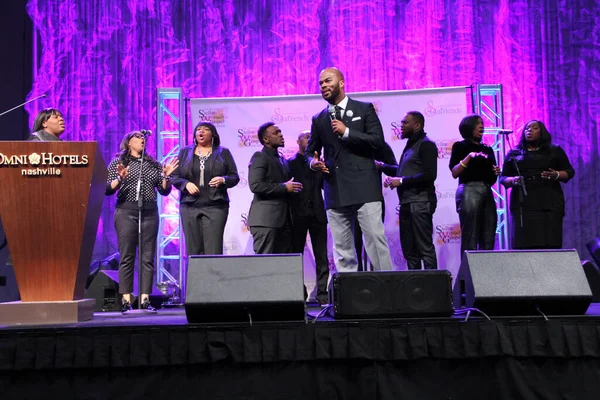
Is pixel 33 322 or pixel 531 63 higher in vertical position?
pixel 531 63

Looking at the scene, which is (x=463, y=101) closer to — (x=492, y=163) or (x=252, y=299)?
(x=492, y=163)

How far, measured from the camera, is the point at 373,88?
808 cm

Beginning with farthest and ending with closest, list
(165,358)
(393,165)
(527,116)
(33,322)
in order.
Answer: (527,116), (393,165), (33,322), (165,358)

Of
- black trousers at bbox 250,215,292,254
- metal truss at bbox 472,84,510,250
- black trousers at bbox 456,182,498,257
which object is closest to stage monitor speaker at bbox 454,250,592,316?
black trousers at bbox 456,182,498,257

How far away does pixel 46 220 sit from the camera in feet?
11.3

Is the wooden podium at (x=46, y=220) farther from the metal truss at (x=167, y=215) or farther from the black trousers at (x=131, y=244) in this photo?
the metal truss at (x=167, y=215)

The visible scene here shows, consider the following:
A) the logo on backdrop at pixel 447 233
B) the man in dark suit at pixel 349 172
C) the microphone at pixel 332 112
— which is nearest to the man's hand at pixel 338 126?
the man in dark suit at pixel 349 172

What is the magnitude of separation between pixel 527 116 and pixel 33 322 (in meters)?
6.73

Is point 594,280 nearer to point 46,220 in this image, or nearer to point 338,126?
point 338,126

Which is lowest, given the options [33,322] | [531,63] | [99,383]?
[99,383]

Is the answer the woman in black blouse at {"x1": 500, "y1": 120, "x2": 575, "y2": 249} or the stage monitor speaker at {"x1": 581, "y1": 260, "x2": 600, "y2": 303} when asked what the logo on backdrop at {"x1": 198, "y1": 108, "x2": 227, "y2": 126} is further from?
the stage monitor speaker at {"x1": 581, "y1": 260, "x2": 600, "y2": 303}

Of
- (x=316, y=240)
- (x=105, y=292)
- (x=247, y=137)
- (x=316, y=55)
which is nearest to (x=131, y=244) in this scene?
(x=105, y=292)

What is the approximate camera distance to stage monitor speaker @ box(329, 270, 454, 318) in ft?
9.80

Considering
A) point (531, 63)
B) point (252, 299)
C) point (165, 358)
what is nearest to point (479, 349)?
point (252, 299)
